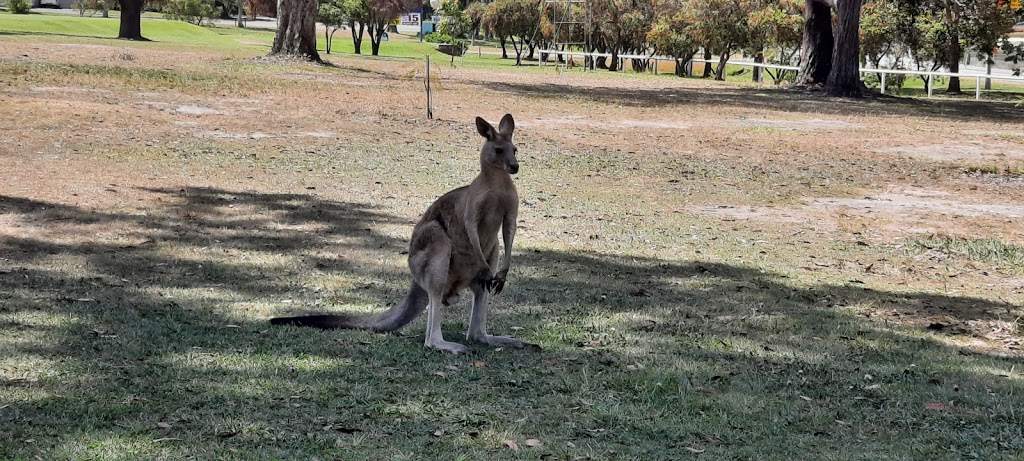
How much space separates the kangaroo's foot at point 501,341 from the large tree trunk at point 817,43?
84.0 ft

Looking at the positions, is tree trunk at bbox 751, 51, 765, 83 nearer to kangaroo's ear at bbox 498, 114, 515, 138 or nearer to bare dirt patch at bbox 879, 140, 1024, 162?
bare dirt patch at bbox 879, 140, 1024, 162

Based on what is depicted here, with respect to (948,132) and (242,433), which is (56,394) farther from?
(948,132)

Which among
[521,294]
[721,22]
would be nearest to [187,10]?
[721,22]

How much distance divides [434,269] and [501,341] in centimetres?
62

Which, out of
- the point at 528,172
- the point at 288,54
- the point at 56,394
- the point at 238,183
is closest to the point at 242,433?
the point at 56,394

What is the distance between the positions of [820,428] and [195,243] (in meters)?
5.20

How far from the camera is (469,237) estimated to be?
559 centimetres

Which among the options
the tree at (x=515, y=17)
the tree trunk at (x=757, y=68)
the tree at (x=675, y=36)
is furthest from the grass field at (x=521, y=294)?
the tree at (x=515, y=17)

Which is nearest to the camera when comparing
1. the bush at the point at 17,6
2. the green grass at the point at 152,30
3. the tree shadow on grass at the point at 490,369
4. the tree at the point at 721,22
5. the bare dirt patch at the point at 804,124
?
the tree shadow on grass at the point at 490,369

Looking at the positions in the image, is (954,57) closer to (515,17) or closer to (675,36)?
(675,36)

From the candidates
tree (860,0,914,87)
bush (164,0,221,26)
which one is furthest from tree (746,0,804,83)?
bush (164,0,221,26)

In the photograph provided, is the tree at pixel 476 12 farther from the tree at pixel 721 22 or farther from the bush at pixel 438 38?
the tree at pixel 721 22

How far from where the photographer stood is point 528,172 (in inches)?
529

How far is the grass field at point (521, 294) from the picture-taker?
4750 mm
